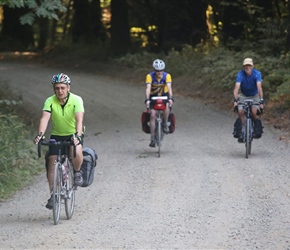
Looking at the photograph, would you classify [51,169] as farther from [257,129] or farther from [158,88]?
[257,129]

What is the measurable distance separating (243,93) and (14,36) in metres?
34.2

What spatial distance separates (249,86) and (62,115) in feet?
19.7

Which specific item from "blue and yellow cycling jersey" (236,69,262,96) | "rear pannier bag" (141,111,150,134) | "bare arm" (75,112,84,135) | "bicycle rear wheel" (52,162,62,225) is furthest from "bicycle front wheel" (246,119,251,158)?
"bicycle rear wheel" (52,162,62,225)

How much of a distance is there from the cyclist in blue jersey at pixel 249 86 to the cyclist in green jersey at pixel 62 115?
5.60 meters

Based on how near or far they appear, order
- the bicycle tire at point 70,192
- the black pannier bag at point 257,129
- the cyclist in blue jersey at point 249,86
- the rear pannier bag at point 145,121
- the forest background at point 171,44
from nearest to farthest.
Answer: the bicycle tire at point 70,192, the cyclist in blue jersey at point 249,86, the black pannier bag at point 257,129, the rear pannier bag at point 145,121, the forest background at point 171,44

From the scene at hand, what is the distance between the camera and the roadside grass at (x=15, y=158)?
12.9m

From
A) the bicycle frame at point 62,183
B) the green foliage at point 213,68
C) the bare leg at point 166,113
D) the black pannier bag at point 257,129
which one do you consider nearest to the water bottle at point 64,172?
the bicycle frame at point 62,183

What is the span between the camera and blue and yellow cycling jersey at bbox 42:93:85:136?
10.1m

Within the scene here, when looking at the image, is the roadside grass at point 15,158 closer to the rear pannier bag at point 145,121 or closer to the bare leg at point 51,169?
the bare leg at point 51,169

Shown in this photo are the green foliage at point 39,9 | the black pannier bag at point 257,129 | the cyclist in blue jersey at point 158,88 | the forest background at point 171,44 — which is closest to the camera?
the black pannier bag at point 257,129

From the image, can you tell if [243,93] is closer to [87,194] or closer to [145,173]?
[145,173]

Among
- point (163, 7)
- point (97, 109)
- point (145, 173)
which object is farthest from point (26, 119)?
point (163, 7)

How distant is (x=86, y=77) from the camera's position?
31.8 metres

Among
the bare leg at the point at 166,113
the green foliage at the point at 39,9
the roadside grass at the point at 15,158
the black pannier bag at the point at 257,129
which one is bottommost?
the roadside grass at the point at 15,158
